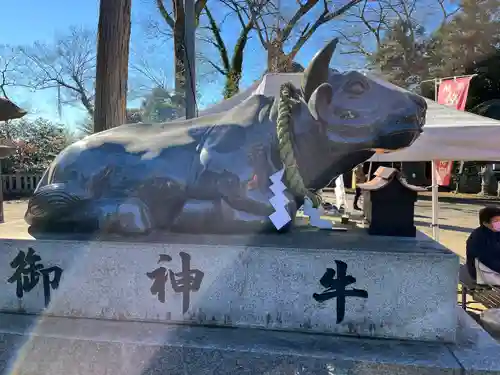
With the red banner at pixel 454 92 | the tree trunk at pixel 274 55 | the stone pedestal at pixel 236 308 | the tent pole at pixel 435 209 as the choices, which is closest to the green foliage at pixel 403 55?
the tree trunk at pixel 274 55

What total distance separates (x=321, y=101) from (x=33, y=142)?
764 inches

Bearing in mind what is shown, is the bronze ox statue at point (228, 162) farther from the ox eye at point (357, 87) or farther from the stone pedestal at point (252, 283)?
the stone pedestal at point (252, 283)

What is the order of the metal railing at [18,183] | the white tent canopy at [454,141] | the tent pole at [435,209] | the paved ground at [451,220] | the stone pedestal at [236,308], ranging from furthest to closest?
1. the metal railing at [18,183]
2. the paved ground at [451,220]
3. the tent pole at [435,209]
4. the white tent canopy at [454,141]
5. the stone pedestal at [236,308]

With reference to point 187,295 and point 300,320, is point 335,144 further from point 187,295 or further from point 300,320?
point 187,295

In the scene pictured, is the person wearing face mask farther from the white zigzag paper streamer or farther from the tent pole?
the white zigzag paper streamer

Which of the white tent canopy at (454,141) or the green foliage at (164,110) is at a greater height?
the green foliage at (164,110)

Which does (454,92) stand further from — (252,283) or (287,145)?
(252,283)

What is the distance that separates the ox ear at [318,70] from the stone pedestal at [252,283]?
705mm

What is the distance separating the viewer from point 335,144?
6.79 feet

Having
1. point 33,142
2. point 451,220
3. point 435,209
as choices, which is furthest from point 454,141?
point 33,142

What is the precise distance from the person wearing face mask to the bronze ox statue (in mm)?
2362

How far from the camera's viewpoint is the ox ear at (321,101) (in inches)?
78.7

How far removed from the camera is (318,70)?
6.75ft

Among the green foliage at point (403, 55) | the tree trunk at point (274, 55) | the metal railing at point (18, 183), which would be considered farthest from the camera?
the green foliage at point (403, 55)
